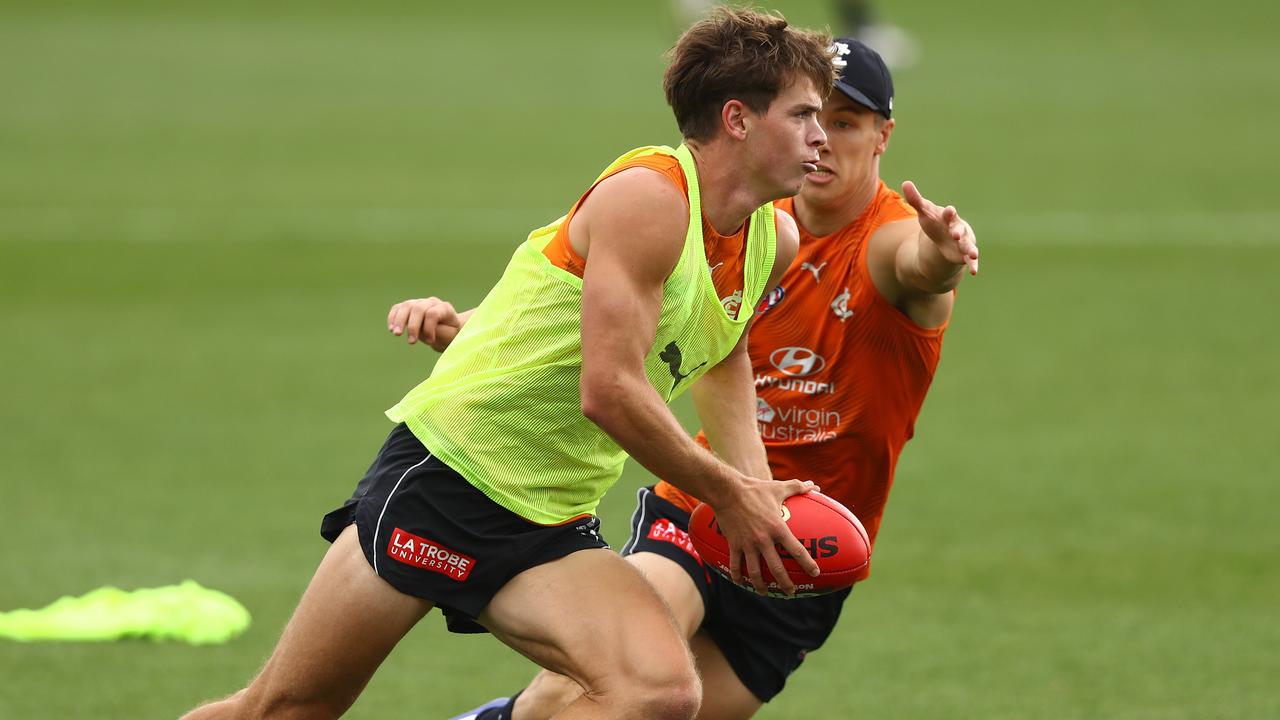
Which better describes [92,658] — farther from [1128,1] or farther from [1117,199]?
[1128,1]

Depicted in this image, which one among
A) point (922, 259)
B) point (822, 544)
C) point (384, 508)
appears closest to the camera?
point (384, 508)

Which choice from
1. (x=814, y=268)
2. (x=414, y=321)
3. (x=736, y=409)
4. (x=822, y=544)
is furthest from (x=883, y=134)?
(x=414, y=321)

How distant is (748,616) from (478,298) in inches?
418

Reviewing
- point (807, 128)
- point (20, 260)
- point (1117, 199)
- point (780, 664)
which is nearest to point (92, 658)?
point (780, 664)

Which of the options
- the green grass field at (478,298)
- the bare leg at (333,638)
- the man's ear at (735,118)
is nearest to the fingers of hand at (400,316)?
the bare leg at (333,638)

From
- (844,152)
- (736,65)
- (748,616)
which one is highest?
(736,65)

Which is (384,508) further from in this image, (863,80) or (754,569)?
(863,80)

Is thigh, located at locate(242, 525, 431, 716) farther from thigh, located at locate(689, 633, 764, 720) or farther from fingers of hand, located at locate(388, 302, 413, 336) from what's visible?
thigh, located at locate(689, 633, 764, 720)

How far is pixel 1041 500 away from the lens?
33.9 feet

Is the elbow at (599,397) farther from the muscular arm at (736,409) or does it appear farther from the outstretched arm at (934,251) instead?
the outstretched arm at (934,251)

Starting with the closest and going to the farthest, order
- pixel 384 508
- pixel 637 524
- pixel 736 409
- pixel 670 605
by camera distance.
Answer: pixel 384 508 < pixel 736 409 < pixel 670 605 < pixel 637 524

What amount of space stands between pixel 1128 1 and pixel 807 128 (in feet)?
140

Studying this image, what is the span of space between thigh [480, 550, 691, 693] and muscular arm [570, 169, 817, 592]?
372 millimetres

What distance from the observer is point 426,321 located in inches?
210
